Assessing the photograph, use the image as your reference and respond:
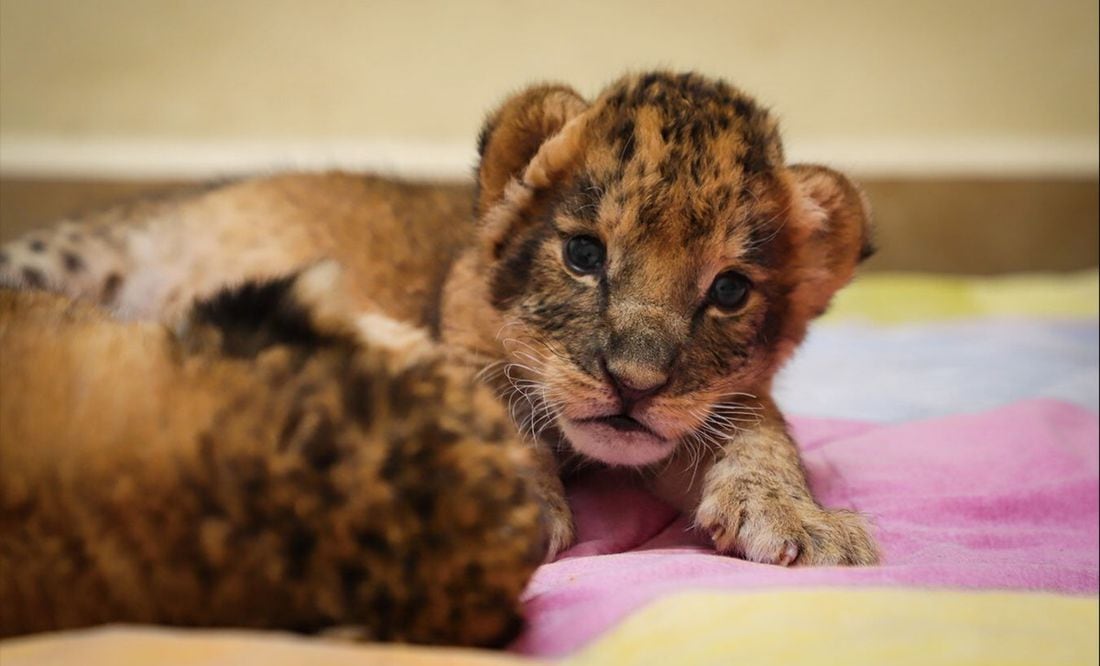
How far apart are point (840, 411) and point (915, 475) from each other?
0.40 metres

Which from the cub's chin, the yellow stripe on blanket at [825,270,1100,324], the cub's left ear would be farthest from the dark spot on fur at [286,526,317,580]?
the yellow stripe on blanket at [825,270,1100,324]

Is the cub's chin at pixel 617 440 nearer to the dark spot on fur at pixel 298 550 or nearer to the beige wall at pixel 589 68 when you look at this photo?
the dark spot on fur at pixel 298 550

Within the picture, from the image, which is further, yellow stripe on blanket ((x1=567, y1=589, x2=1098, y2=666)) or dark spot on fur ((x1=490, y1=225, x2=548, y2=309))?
dark spot on fur ((x1=490, y1=225, x2=548, y2=309))

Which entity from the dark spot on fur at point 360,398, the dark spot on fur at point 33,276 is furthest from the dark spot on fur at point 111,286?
the dark spot on fur at point 360,398

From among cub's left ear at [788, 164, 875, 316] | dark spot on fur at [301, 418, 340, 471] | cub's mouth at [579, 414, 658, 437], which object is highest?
cub's left ear at [788, 164, 875, 316]

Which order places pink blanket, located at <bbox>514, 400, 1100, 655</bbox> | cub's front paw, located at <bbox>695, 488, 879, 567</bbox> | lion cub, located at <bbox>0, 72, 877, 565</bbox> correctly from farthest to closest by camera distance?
lion cub, located at <bbox>0, 72, 877, 565</bbox> < cub's front paw, located at <bbox>695, 488, 879, 567</bbox> < pink blanket, located at <bbox>514, 400, 1100, 655</bbox>

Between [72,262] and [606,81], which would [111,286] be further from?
[606,81]

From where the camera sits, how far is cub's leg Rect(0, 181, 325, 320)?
193 cm

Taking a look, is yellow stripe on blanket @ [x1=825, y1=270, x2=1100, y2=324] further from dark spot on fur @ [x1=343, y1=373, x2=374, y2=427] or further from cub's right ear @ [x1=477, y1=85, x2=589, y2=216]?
dark spot on fur @ [x1=343, y1=373, x2=374, y2=427]

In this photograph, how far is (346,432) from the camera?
714mm

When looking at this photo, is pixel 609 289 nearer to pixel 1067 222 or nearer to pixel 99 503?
pixel 99 503

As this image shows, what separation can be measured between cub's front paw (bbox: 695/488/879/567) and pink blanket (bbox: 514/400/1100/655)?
39 millimetres

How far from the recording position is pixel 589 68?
125 inches

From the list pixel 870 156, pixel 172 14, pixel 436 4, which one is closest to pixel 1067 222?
pixel 870 156
